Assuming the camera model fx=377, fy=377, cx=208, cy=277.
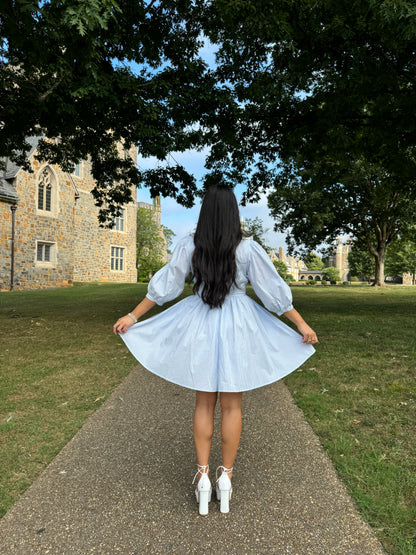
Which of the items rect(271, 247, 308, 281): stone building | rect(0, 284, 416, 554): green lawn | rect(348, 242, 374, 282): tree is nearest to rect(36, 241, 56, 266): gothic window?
rect(0, 284, 416, 554): green lawn

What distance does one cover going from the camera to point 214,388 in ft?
8.02

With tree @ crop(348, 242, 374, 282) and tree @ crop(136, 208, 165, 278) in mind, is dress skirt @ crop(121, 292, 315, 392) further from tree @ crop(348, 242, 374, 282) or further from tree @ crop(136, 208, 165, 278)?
tree @ crop(348, 242, 374, 282)

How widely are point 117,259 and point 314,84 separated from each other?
29018 mm

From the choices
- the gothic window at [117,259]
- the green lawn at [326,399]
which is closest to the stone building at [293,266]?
the gothic window at [117,259]

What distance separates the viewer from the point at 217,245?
2.55m

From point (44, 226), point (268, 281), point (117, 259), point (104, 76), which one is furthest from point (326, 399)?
point (117, 259)

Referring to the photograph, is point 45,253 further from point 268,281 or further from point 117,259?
point 268,281

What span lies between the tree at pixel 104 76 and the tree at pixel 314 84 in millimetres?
983

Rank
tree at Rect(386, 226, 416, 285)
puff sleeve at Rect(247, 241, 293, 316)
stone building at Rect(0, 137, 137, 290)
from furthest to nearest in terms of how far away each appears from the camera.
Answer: tree at Rect(386, 226, 416, 285) < stone building at Rect(0, 137, 137, 290) < puff sleeve at Rect(247, 241, 293, 316)

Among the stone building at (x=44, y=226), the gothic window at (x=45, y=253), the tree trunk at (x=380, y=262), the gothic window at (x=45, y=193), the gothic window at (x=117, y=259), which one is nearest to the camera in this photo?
the stone building at (x=44, y=226)

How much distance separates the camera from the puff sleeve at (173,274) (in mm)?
2654

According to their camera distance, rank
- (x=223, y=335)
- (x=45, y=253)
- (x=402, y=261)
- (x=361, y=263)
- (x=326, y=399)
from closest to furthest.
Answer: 1. (x=223, y=335)
2. (x=326, y=399)
3. (x=45, y=253)
4. (x=402, y=261)
5. (x=361, y=263)

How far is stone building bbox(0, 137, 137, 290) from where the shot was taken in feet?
74.5

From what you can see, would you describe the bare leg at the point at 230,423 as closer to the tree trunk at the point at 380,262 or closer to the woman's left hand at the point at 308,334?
the woman's left hand at the point at 308,334
